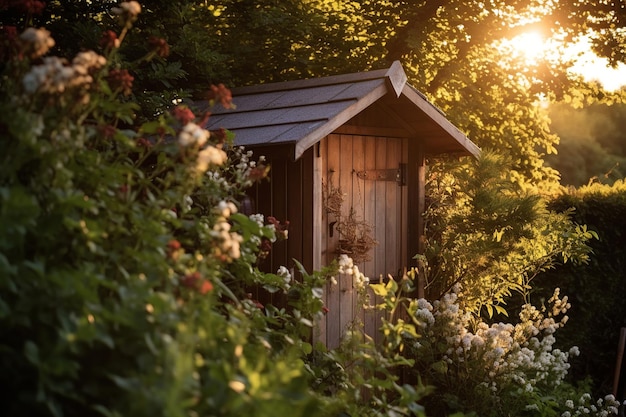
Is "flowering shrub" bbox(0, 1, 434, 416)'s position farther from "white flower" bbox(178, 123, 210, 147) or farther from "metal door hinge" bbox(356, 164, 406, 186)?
"metal door hinge" bbox(356, 164, 406, 186)

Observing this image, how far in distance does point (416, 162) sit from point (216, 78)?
8.49 feet

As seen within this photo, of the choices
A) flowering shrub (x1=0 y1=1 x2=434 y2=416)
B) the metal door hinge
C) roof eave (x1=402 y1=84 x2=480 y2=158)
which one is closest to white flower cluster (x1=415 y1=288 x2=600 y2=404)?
the metal door hinge

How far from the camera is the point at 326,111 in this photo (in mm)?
6555

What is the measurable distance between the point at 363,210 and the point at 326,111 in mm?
1259

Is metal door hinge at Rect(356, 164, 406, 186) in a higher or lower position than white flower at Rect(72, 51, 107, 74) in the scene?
higher

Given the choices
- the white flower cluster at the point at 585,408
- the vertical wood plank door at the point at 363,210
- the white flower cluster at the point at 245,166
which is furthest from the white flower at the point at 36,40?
the white flower cluster at the point at 585,408

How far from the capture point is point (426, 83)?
11.7 metres

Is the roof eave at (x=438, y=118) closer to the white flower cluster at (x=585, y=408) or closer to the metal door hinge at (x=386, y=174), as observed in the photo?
the metal door hinge at (x=386, y=174)

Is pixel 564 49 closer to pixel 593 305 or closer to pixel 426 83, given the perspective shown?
pixel 426 83

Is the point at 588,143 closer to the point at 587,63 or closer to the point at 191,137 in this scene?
the point at 587,63

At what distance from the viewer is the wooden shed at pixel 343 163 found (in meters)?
6.68

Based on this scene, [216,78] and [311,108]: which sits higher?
[216,78]

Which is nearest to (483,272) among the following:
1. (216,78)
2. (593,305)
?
(593,305)

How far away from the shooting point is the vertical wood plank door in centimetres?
711
